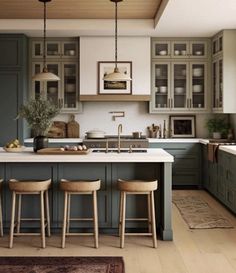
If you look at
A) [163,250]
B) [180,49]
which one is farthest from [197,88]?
[163,250]

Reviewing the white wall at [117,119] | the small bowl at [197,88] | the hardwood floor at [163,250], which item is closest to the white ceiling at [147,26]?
the small bowl at [197,88]

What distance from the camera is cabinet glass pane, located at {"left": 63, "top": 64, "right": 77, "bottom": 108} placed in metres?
7.79

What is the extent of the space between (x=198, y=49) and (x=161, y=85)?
2.90 feet

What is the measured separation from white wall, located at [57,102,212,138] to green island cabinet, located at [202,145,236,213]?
44.2 inches

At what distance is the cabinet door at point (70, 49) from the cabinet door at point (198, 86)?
201 cm

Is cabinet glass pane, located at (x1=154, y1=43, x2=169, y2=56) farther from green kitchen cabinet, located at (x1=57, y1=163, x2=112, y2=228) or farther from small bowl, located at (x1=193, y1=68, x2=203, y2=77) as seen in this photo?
green kitchen cabinet, located at (x1=57, y1=163, x2=112, y2=228)

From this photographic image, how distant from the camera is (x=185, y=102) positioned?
309 inches

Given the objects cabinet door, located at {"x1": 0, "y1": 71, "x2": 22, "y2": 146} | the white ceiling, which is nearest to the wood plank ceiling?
the white ceiling

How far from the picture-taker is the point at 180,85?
7.89 metres

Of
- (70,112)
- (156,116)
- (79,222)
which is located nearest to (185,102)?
(156,116)

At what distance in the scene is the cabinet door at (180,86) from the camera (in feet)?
25.7

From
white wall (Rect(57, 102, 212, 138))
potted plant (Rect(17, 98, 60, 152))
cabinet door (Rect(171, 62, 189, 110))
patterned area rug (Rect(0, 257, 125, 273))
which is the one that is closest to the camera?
patterned area rug (Rect(0, 257, 125, 273))

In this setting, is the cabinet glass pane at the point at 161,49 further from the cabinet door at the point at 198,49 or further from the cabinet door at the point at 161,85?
the cabinet door at the point at 198,49

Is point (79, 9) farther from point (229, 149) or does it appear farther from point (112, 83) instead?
point (229, 149)
